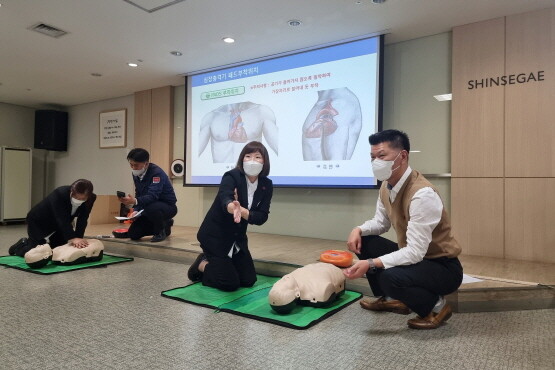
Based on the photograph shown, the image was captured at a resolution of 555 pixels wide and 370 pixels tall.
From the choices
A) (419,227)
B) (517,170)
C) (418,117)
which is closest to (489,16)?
(418,117)

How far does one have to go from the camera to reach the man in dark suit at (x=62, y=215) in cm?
312

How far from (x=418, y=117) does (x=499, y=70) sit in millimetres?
804

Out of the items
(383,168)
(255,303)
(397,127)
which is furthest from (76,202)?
(397,127)

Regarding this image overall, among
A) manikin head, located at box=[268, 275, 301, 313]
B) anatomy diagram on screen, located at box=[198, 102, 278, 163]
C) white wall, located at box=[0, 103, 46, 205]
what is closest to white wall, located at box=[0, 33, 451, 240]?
anatomy diagram on screen, located at box=[198, 102, 278, 163]

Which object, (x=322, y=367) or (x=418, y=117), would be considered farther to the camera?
(x=418, y=117)

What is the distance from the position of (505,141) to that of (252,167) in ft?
7.60

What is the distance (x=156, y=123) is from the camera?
5793 mm

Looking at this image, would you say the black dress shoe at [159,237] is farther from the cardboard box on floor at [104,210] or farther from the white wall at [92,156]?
the white wall at [92,156]

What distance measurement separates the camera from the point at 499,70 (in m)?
3.32

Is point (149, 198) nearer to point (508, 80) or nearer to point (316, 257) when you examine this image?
point (316, 257)

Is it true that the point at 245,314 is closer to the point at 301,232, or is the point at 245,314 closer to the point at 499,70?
the point at 301,232

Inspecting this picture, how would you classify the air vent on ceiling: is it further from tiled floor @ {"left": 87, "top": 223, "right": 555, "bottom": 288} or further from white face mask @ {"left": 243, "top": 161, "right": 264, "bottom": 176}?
white face mask @ {"left": 243, "top": 161, "right": 264, "bottom": 176}

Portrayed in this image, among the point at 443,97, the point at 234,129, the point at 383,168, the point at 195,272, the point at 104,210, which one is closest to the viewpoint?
the point at 383,168

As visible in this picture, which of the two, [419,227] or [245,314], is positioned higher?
[419,227]
